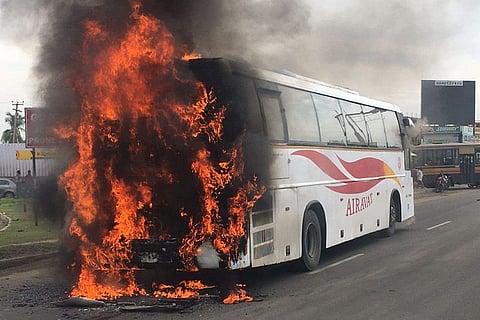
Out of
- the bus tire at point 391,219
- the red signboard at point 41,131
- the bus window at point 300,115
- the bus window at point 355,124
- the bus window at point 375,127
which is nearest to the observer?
the red signboard at point 41,131

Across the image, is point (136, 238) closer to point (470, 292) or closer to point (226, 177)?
point (226, 177)

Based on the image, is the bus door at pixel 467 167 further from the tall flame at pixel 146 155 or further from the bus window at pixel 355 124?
the tall flame at pixel 146 155

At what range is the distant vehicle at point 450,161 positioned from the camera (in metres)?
39.4

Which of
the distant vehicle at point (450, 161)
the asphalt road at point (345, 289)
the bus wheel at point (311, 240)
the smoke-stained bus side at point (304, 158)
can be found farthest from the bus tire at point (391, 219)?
the distant vehicle at point (450, 161)

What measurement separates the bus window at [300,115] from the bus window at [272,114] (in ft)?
0.81

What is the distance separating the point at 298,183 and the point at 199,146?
7.47ft

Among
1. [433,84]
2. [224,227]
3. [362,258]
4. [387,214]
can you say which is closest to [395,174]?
[387,214]

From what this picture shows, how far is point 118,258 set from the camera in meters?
8.49

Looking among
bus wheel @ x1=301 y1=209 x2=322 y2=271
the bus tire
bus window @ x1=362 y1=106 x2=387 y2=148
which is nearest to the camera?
bus wheel @ x1=301 y1=209 x2=322 y2=271

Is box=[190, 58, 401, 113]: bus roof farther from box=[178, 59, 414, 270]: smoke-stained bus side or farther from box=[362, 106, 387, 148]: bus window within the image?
box=[362, 106, 387, 148]: bus window

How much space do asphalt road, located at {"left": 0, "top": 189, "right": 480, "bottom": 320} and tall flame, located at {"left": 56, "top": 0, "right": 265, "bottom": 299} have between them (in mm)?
825

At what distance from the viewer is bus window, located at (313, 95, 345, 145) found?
11055mm

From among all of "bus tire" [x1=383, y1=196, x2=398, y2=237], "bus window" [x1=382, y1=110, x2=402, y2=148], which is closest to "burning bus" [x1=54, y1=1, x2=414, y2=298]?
"bus window" [x1=382, y1=110, x2=402, y2=148]

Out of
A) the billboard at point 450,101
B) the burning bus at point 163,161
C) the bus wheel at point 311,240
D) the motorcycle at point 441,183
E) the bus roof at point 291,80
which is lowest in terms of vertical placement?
the motorcycle at point 441,183
